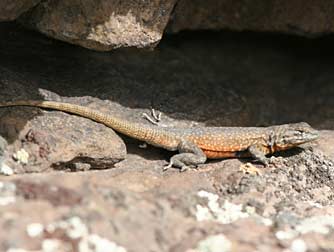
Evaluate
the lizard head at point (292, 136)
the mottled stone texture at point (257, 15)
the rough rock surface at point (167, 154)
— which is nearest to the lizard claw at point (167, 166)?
the rough rock surface at point (167, 154)

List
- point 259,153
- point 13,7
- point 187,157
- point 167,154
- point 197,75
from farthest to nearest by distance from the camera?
point 197,75
point 167,154
point 259,153
point 187,157
point 13,7

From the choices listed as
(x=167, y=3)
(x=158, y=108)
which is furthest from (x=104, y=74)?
(x=167, y=3)

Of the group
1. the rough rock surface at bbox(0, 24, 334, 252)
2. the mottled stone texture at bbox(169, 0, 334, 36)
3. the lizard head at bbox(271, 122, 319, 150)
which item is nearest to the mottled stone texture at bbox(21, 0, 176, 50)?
the rough rock surface at bbox(0, 24, 334, 252)

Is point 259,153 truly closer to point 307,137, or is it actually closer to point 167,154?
point 307,137

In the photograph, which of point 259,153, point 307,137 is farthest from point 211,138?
point 307,137

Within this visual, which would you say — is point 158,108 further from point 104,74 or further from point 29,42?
point 29,42

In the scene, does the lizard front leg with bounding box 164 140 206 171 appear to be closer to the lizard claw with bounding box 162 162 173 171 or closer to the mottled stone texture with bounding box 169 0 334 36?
the lizard claw with bounding box 162 162 173 171
